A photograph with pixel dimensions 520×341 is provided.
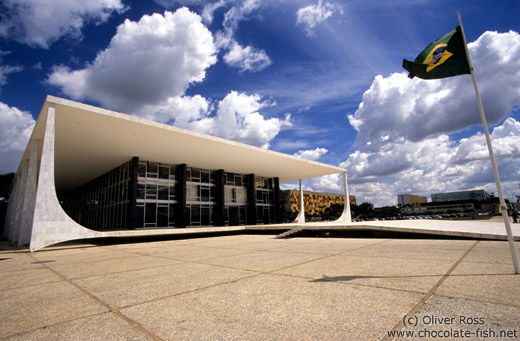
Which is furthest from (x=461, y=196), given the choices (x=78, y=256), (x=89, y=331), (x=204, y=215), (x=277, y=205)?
(x=89, y=331)

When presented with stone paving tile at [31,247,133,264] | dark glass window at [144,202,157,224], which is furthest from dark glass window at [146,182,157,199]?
stone paving tile at [31,247,133,264]

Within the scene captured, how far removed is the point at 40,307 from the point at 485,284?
20.9 ft

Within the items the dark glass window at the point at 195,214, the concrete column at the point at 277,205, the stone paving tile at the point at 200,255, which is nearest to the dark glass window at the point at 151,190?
the dark glass window at the point at 195,214

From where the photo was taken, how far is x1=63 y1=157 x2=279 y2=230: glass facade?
23328 millimetres

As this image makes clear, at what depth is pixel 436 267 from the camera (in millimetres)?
5273

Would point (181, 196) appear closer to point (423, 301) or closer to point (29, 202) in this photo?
point (29, 202)

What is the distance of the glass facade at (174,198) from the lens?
2333 centimetres

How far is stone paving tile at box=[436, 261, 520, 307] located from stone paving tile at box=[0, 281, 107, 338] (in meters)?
4.72

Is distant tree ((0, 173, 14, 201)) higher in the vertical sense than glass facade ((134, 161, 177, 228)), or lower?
higher

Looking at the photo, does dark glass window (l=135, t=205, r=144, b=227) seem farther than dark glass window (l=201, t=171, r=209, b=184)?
No

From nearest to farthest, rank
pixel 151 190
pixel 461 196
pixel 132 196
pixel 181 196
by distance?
pixel 132 196 < pixel 151 190 < pixel 181 196 < pixel 461 196

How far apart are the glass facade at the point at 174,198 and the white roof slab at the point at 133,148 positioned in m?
1.22

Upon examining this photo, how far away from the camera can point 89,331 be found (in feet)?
8.84

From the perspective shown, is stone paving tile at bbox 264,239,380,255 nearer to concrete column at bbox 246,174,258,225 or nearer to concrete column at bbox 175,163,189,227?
concrete column at bbox 175,163,189,227
